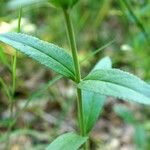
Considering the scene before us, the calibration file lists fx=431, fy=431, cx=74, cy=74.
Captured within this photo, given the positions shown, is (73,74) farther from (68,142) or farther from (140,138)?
(140,138)

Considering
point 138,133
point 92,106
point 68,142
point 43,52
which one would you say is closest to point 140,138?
point 138,133

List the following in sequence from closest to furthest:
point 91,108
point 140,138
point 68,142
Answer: point 68,142
point 91,108
point 140,138

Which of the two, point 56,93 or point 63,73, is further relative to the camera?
point 56,93

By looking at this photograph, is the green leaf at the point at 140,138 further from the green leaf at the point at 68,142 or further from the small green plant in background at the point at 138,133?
the green leaf at the point at 68,142

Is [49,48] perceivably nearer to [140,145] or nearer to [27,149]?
[140,145]

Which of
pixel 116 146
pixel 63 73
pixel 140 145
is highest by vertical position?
pixel 63 73

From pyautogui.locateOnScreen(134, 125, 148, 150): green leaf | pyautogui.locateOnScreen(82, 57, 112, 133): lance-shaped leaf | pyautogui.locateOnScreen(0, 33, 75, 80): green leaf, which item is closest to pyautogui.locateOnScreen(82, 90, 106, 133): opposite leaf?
pyautogui.locateOnScreen(82, 57, 112, 133): lance-shaped leaf

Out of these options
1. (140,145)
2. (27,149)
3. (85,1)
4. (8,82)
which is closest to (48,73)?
(8,82)

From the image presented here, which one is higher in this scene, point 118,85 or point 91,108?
point 118,85
